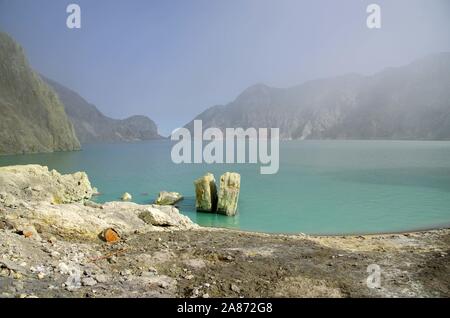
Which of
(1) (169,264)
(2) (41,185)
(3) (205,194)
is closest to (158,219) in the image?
(1) (169,264)

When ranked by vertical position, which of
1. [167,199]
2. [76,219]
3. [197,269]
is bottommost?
[167,199]

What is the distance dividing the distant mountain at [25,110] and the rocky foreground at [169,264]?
97.8m

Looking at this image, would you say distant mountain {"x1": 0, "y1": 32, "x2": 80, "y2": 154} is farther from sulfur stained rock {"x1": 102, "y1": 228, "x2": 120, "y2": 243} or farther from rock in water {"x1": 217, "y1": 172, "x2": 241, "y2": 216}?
sulfur stained rock {"x1": 102, "y1": 228, "x2": 120, "y2": 243}

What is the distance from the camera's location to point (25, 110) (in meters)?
110

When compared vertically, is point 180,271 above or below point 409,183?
above

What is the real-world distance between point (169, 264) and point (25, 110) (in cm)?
11575

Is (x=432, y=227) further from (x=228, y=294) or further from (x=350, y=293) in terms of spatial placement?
(x=228, y=294)

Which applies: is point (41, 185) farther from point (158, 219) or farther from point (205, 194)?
point (158, 219)

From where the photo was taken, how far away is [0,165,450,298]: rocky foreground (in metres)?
8.28

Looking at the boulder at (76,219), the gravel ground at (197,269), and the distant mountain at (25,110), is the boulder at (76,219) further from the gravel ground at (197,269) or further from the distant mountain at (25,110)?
the distant mountain at (25,110)

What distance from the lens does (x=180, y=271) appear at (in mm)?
9539

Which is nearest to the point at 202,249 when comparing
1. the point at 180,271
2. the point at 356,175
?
the point at 180,271

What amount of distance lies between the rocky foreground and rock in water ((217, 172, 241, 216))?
38.9 ft
